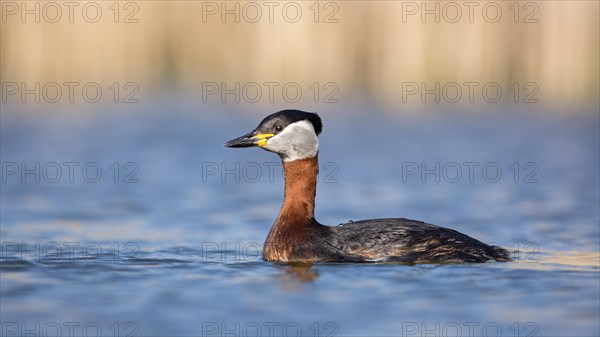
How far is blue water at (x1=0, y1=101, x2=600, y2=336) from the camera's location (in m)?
8.31

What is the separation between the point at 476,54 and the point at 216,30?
7.53 m

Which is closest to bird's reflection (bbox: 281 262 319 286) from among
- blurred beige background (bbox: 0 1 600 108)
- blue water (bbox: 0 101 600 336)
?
blue water (bbox: 0 101 600 336)

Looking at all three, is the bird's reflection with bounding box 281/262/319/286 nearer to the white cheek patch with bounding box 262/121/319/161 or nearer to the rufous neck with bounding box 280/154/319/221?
the rufous neck with bounding box 280/154/319/221

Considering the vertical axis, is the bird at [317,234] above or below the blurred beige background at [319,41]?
below

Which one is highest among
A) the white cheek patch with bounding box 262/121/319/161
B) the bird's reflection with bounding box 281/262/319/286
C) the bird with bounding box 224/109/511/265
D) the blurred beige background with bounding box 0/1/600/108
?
the blurred beige background with bounding box 0/1/600/108

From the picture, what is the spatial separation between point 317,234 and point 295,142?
0.96 metres

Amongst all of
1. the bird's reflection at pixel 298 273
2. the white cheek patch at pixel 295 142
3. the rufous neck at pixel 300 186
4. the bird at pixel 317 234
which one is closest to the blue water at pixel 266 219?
the bird's reflection at pixel 298 273

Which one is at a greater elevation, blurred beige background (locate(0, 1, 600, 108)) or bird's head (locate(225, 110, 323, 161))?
blurred beige background (locate(0, 1, 600, 108))

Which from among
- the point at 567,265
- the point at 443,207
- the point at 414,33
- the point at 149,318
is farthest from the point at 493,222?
the point at 414,33

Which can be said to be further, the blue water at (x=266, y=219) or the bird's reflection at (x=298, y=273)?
the bird's reflection at (x=298, y=273)

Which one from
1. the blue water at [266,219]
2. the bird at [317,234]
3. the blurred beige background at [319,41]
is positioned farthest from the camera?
the blurred beige background at [319,41]

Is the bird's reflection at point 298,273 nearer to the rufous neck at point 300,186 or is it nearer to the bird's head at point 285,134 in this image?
the rufous neck at point 300,186

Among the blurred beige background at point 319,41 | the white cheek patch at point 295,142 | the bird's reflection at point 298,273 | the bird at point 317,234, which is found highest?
the blurred beige background at point 319,41

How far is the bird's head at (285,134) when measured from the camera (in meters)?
10.9
